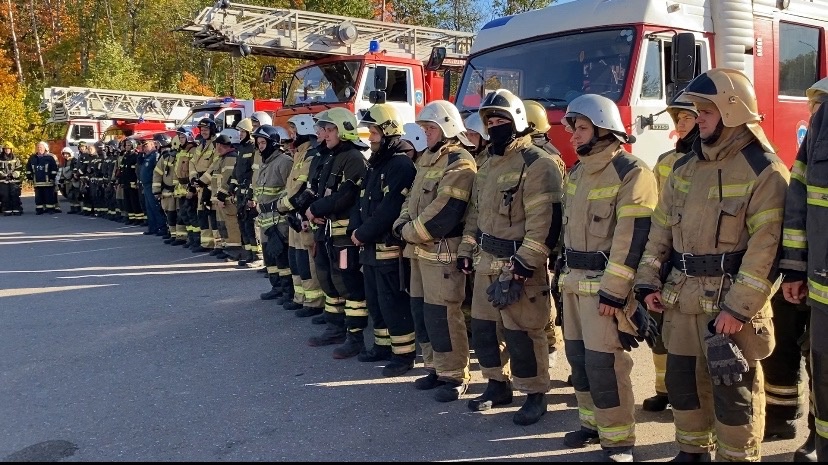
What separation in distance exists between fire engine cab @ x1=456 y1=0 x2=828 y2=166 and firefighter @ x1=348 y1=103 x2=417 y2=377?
5.83 feet

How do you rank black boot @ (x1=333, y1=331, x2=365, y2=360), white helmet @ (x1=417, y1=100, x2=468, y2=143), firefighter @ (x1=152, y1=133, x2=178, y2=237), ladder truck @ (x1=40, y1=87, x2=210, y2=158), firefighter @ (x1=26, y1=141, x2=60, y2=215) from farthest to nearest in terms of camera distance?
ladder truck @ (x1=40, y1=87, x2=210, y2=158)
firefighter @ (x1=26, y1=141, x2=60, y2=215)
firefighter @ (x1=152, y1=133, x2=178, y2=237)
black boot @ (x1=333, y1=331, x2=365, y2=360)
white helmet @ (x1=417, y1=100, x2=468, y2=143)

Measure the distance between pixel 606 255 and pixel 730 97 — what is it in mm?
1022

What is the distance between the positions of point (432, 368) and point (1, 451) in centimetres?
286

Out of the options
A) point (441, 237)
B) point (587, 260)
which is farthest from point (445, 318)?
point (587, 260)

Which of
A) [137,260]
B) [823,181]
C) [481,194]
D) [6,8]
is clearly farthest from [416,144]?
[6,8]

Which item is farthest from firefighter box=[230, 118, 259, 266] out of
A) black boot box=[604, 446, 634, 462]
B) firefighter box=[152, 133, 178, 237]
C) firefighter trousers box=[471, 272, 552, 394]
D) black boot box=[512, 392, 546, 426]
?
black boot box=[604, 446, 634, 462]

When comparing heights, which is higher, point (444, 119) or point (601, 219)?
point (444, 119)

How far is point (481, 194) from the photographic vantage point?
4633 mm

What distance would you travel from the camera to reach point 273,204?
7781mm

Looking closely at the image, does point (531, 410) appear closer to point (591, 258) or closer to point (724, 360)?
point (591, 258)

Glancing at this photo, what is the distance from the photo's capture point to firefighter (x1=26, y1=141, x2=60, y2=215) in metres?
18.5

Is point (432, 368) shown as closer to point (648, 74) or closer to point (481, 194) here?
point (481, 194)

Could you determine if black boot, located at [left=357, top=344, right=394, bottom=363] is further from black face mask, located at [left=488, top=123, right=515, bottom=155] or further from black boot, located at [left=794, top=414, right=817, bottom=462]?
black boot, located at [left=794, top=414, right=817, bottom=462]

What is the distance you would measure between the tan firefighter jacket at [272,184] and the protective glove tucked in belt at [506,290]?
13.4ft
